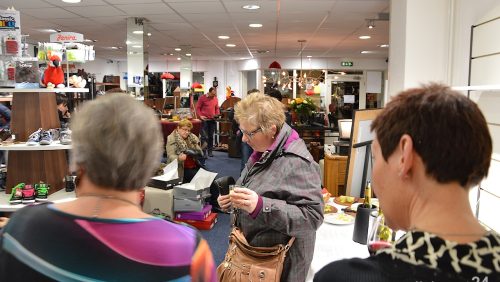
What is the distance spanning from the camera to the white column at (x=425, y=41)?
3381 millimetres

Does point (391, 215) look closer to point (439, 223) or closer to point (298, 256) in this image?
point (439, 223)

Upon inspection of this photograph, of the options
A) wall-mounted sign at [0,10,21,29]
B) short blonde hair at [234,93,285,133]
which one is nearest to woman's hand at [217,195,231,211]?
short blonde hair at [234,93,285,133]

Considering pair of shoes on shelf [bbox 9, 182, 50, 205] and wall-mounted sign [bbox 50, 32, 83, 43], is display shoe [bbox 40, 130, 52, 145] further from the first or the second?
wall-mounted sign [bbox 50, 32, 83, 43]

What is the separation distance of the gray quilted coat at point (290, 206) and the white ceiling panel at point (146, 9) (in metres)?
4.41

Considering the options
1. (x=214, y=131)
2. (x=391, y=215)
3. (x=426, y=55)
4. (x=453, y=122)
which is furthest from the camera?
(x=214, y=131)

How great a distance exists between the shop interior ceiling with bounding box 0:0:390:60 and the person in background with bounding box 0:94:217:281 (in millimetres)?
4838

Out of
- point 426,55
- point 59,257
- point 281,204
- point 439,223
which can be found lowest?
point 281,204

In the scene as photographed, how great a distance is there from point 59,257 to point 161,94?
47.9 ft

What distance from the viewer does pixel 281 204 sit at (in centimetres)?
178

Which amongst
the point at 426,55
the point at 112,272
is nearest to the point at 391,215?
the point at 112,272

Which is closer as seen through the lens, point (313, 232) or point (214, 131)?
point (313, 232)

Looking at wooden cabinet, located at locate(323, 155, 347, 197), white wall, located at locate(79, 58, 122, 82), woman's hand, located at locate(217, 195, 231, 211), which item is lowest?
wooden cabinet, located at locate(323, 155, 347, 197)

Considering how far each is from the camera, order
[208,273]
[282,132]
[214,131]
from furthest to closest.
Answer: [214,131], [282,132], [208,273]

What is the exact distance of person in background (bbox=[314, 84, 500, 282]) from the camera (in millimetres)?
694
